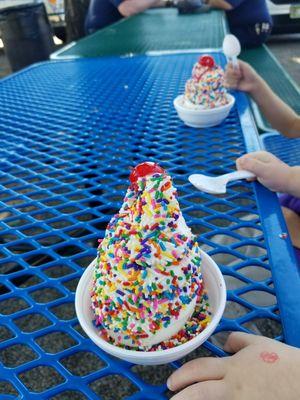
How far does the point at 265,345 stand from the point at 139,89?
1412 millimetres

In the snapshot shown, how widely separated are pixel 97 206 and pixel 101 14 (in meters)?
3.47

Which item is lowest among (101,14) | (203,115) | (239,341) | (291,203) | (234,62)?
(291,203)

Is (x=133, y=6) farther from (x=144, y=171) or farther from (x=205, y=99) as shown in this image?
(x=144, y=171)

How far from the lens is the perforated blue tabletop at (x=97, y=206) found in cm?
69

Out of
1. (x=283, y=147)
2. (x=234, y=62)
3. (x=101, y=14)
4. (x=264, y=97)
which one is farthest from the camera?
(x=101, y=14)

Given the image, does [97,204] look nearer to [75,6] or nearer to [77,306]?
[77,306]

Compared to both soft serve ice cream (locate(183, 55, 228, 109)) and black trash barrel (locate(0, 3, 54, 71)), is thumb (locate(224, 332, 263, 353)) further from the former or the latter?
black trash barrel (locate(0, 3, 54, 71))

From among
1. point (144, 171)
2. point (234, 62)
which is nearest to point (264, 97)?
point (234, 62)

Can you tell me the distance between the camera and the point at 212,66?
137cm

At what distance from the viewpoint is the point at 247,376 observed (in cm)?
54

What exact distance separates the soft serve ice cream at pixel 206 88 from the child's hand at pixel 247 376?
911 mm

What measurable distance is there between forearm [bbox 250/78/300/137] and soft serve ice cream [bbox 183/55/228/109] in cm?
37

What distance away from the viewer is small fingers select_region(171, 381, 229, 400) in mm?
527

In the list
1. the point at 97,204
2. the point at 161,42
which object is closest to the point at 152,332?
the point at 97,204
